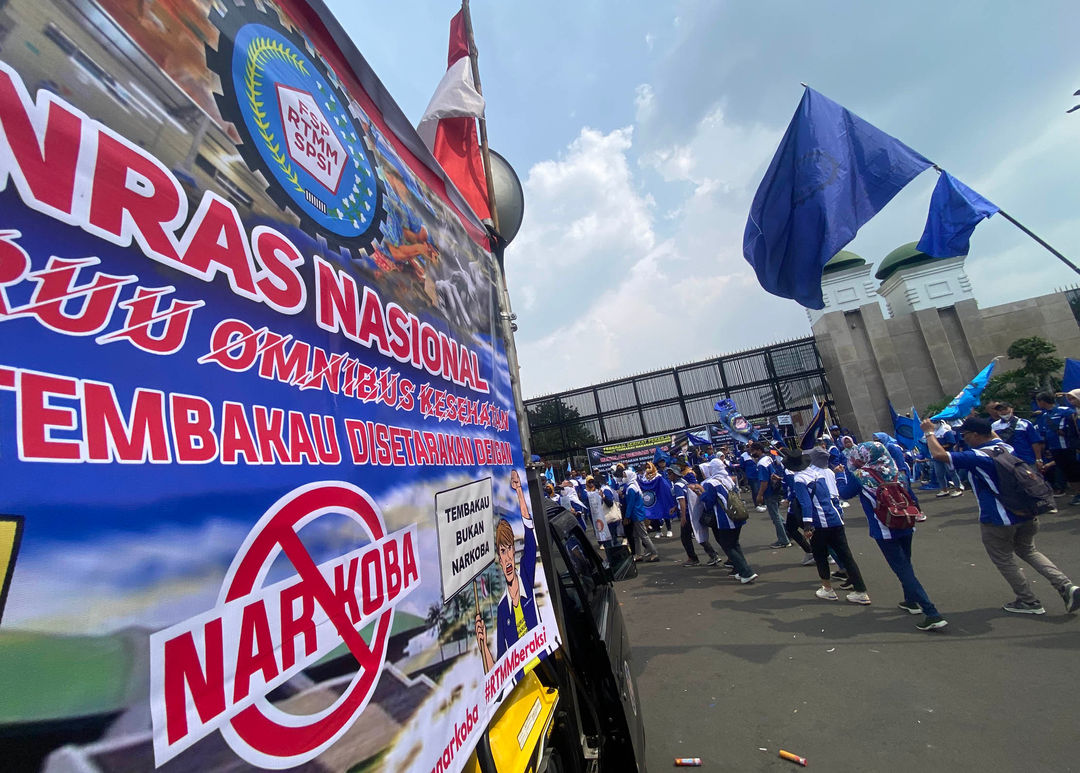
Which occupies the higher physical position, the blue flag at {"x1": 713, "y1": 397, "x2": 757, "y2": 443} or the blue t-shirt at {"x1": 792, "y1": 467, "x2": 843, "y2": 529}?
the blue flag at {"x1": 713, "y1": 397, "x2": 757, "y2": 443}

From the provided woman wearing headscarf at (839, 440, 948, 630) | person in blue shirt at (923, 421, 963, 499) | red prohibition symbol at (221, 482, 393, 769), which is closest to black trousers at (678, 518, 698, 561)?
woman wearing headscarf at (839, 440, 948, 630)

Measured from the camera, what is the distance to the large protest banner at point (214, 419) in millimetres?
706

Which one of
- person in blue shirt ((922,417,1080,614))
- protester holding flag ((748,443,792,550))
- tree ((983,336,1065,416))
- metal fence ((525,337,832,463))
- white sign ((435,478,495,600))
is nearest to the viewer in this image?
white sign ((435,478,495,600))

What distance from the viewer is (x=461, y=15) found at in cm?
411

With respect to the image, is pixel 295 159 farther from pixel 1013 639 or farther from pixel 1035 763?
pixel 1013 639

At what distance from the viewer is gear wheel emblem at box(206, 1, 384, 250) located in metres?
1.23

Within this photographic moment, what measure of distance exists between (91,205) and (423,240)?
1.24 metres

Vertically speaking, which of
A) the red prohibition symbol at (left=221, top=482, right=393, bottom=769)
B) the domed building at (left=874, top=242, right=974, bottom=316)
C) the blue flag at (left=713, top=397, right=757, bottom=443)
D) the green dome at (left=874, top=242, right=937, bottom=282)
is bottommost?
the red prohibition symbol at (left=221, top=482, right=393, bottom=769)

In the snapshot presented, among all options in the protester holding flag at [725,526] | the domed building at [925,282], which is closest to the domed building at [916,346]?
the domed building at [925,282]

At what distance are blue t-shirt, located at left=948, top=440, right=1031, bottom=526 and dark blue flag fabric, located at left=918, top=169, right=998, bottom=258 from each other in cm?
234

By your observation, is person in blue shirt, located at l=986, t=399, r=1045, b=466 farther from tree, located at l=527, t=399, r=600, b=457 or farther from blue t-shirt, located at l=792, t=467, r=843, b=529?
tree, located at l=527, t=399, r=600, b=457

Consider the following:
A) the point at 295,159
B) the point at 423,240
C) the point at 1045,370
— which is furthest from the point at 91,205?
the point at 1045,370

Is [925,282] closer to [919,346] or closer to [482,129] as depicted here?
[919,346]

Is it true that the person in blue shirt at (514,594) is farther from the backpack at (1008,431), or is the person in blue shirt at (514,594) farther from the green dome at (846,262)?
the green dome at (846,262)
